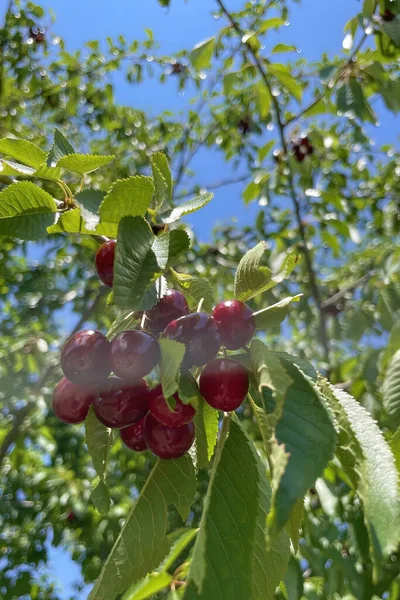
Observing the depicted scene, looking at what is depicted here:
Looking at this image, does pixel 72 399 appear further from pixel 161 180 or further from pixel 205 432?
pixel 161 180

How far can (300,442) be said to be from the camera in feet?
1.67

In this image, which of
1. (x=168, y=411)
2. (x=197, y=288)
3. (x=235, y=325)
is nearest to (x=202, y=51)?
(x=197, y=288)

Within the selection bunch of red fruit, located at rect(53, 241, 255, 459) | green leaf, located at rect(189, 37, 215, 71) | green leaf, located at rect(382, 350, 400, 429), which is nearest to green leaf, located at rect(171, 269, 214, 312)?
bunch of red fruit, located at rect(53, 241, 255, 459)

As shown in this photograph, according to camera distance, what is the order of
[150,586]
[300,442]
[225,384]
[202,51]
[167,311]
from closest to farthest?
[300,442] → [225,384] → [167,311] → [150,586] → [202,51]

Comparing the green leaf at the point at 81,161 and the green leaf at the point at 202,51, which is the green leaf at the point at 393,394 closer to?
the green leaf at the point at 81,161

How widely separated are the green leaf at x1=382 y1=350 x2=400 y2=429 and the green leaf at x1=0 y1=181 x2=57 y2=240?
927 mm

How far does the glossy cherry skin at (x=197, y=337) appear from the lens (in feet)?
2.22

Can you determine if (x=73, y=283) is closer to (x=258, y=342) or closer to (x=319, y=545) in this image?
(x=319, y=545)

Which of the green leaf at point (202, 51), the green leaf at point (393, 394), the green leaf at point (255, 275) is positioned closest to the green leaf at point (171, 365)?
the green leaf at point (255, 275)

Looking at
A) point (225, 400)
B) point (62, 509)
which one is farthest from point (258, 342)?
point (62, 509)

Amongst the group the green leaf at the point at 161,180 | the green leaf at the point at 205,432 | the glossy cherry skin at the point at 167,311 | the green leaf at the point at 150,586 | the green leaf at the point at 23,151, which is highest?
the green leaf at the point at 23,151

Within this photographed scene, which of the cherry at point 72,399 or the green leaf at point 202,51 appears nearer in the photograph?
the cherry at point 72,399

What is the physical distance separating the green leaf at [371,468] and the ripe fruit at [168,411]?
0.20 meters

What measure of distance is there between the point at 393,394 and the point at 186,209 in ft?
2.65
